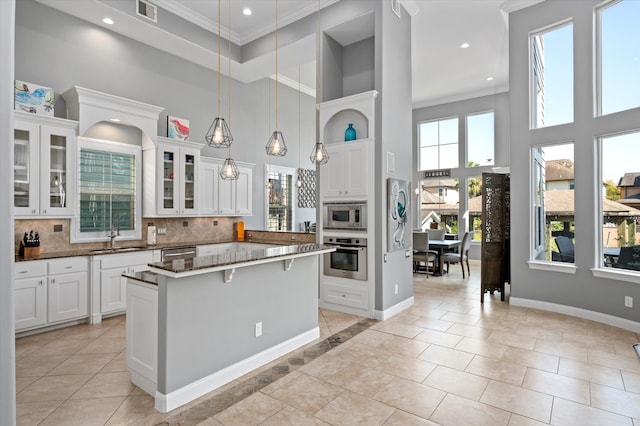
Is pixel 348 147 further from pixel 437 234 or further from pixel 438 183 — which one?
pixel 438 183

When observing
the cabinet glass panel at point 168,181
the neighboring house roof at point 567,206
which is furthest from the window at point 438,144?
the cabinet glass panel at point 168,181

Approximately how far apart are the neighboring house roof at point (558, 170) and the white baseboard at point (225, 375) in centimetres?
411

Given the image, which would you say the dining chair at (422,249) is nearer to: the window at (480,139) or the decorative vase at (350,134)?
the decorative vase at (350,134)

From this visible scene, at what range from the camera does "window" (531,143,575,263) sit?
4.84m

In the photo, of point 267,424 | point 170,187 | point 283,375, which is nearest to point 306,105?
point 170,187

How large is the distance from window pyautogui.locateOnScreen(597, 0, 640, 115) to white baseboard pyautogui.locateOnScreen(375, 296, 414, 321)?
3.59 meters

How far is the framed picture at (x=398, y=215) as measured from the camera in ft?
15.2

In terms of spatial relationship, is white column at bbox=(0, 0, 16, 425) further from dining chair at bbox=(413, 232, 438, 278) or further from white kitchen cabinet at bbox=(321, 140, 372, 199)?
dining chair at bbox=(413, 232, 438, 278)

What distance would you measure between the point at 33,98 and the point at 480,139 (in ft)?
31.1

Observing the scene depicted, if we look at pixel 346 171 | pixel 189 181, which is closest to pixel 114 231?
pixel 189 181

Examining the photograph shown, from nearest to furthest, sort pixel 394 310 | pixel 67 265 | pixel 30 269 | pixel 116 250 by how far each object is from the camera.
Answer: pixel 30 269
pixel 67 265
pixel 116 250
pixel 394 310

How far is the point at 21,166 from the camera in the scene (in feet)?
13.0

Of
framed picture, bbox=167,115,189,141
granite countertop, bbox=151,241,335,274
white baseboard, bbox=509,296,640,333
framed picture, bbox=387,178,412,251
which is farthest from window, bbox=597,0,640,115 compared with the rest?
framed picture, bbox=167,115,189,141

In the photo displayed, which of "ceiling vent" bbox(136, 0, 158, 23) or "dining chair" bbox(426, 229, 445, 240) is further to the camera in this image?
"dining chair" bbox(426, 229, 445, 240)
